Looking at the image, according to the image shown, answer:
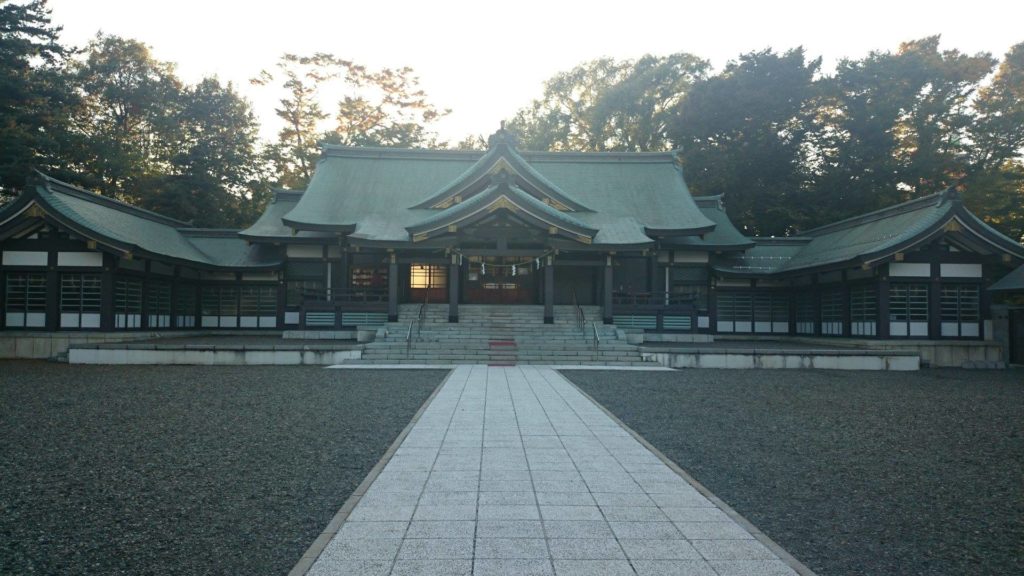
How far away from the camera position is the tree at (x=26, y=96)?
1155 inches

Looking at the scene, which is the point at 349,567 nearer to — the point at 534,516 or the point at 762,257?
the point at 534,516

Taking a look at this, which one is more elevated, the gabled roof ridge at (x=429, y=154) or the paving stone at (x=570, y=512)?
the gabled roof ridge at (x=429, y=154)

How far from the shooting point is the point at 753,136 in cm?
3750

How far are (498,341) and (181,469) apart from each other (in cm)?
1455

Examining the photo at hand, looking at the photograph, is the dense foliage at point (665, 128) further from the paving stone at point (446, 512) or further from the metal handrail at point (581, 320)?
the paving stone at point (446, 512)

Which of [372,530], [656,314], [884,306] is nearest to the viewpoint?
[372,530]

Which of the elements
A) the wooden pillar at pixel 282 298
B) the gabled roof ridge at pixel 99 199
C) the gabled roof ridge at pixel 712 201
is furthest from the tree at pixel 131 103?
the gabled roof ridge at pixel 712 201

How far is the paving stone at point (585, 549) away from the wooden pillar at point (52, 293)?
914 inches

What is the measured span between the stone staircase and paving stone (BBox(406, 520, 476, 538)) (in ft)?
46.0

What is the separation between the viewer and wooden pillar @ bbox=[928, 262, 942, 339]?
73.2 ft

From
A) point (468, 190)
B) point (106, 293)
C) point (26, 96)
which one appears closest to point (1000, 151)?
point (468, 190)

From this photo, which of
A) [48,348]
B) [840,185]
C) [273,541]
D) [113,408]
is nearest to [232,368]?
[113,408]

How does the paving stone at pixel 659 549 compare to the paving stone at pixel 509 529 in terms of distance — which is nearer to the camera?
the paving stone at pixel 659 549

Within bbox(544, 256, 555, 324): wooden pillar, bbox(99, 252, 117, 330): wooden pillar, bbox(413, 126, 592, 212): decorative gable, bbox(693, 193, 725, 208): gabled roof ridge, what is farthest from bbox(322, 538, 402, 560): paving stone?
bbox(693, 193, 725, 208): gabled roof ridge
